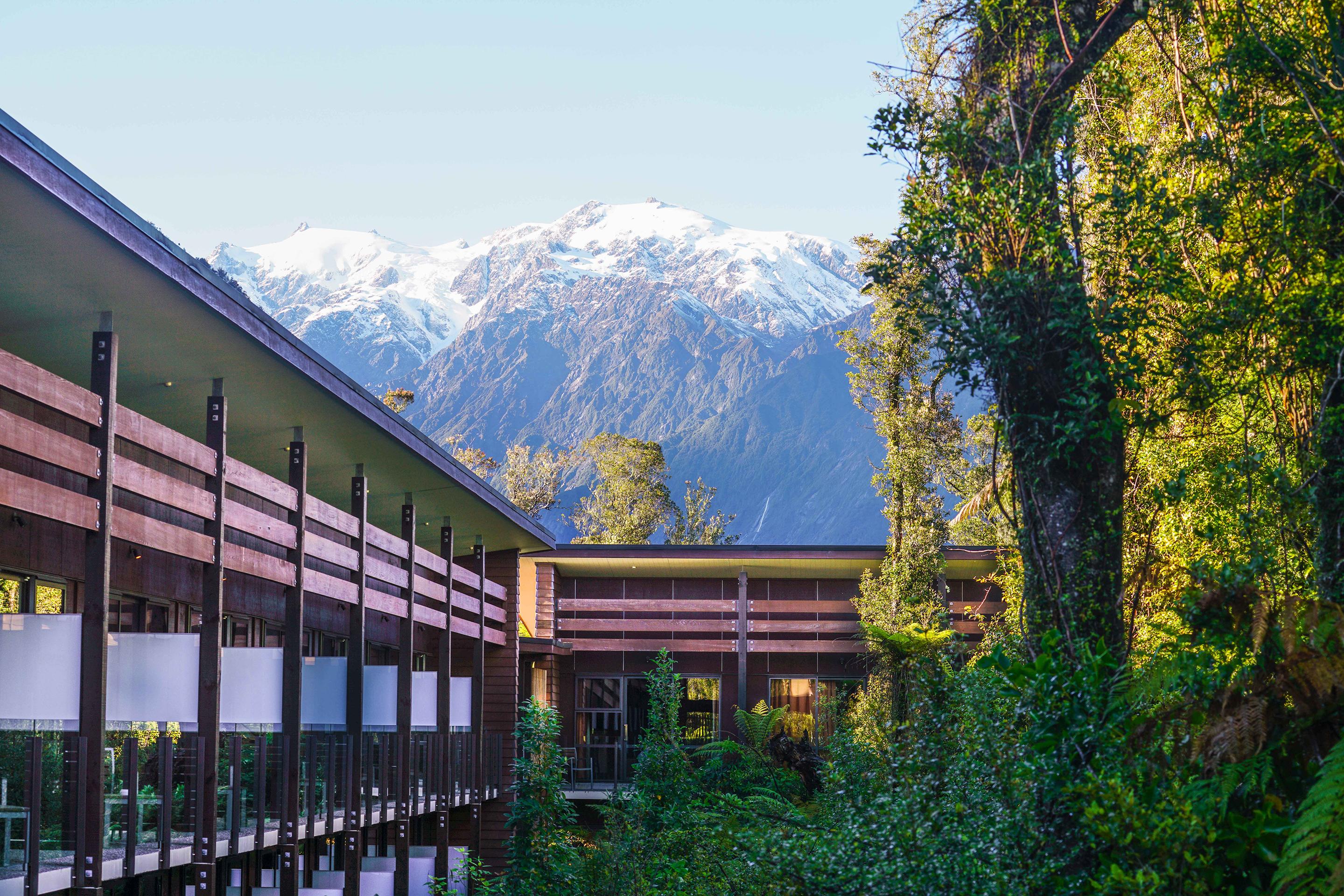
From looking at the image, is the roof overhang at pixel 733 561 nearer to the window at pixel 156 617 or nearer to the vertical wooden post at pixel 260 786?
the window at pixel 156 617

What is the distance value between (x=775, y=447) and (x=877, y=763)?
168 metres

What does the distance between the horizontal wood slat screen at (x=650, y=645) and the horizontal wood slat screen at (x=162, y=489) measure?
19353 mm

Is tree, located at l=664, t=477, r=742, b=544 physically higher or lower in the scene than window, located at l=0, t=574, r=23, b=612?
higher

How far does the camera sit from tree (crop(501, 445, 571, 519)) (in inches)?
2037

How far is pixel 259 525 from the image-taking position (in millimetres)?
11062

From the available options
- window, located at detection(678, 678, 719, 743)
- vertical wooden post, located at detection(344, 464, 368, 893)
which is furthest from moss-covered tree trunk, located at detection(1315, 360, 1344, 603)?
window, located at detection(678, 678, 719, 743)

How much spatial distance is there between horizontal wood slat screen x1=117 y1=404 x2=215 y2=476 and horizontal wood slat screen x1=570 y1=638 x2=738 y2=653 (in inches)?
764

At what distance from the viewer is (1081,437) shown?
252 inches

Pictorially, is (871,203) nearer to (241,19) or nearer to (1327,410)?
(1327,410)

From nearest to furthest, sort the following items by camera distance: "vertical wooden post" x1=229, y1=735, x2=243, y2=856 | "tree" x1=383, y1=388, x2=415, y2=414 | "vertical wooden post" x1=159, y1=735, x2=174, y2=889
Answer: "vertical wooden post" x1=159, y1=735, x2=174, y2=889 → "vertical wooden post" x1=229, y1=735, x2=243, y2=856 → "tree" x1=383, y1=388, x2=415, y2=414

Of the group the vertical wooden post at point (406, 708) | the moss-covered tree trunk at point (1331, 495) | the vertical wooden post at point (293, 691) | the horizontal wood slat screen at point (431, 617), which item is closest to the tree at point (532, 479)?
the horizontal wood slat screen at point (431, 617)

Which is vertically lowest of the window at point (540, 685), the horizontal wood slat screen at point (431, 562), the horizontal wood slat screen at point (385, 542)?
the window at point (540, 685)

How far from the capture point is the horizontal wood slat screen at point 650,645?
2889 centimetres

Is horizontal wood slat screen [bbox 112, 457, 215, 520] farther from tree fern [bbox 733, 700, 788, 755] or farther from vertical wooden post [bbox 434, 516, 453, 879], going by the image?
tree fern [bbox 733, 700, 788, 755]
